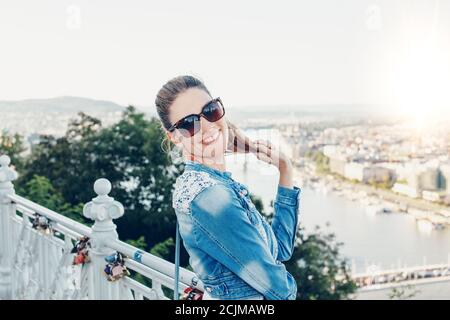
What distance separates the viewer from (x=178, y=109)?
742 mm

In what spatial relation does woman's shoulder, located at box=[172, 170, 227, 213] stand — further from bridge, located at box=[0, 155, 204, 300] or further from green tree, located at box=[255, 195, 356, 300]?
green tree, located at box=[255, 195, 356, 300]

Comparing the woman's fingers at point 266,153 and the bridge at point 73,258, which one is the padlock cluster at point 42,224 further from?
the woman's fingers at point 266,153

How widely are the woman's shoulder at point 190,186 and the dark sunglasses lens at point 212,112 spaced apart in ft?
0.26

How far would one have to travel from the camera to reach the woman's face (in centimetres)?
73

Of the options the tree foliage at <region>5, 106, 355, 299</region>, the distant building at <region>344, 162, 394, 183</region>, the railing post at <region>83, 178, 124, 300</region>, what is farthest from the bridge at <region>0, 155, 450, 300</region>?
the distant building at <region>344, 162, 394, 183</region>

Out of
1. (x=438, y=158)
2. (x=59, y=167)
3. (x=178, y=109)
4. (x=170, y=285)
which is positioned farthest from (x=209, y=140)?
(x=438, y=158)

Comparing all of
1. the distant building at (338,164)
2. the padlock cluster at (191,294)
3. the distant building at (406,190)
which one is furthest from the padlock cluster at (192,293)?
the distant building at (338,164)

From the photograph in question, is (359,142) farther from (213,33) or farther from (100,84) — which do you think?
(100,84)

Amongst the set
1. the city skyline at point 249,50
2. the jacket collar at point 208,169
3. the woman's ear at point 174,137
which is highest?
the city skyline at point 249,50

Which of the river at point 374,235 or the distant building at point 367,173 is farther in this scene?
the distant building at point 367,173

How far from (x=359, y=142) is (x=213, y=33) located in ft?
14.2

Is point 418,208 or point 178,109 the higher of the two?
point 418,208

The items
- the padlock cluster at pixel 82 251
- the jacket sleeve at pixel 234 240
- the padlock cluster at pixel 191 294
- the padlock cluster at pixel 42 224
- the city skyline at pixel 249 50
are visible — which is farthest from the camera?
A: the city skyline at pixel 249 50

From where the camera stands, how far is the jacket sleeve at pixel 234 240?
2.11 feet
